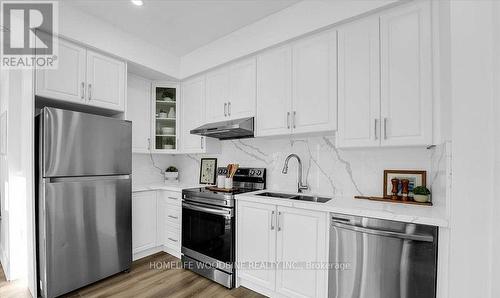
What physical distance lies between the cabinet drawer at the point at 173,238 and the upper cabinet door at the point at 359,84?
7.30 ft

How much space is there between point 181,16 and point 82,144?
1599mm

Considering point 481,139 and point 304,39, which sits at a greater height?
point 304,39

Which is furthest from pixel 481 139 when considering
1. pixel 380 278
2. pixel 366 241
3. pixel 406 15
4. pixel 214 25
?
pixel 214 25

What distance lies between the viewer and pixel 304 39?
2135 millimetres

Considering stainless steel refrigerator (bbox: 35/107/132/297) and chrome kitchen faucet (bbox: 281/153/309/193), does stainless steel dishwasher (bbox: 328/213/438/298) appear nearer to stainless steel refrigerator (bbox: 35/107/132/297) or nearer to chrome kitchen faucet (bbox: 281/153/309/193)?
chrome kitchen faucet (bbox: 281/153/309/193)

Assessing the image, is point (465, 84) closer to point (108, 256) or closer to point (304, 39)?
point (304, 39)

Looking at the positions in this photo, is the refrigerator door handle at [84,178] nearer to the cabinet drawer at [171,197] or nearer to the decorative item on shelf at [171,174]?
A: the cabinet drawer at [171,197]

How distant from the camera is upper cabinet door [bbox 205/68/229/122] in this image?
2.75 meters

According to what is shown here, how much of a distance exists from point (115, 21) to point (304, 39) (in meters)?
2.01

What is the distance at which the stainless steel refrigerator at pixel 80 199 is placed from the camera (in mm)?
1929

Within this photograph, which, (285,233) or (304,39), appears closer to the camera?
(285,233)

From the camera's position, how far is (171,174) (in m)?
3.59

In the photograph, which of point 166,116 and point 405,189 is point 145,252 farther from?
point 405,189

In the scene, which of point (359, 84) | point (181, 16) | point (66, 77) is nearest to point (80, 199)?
point (66, 77)
